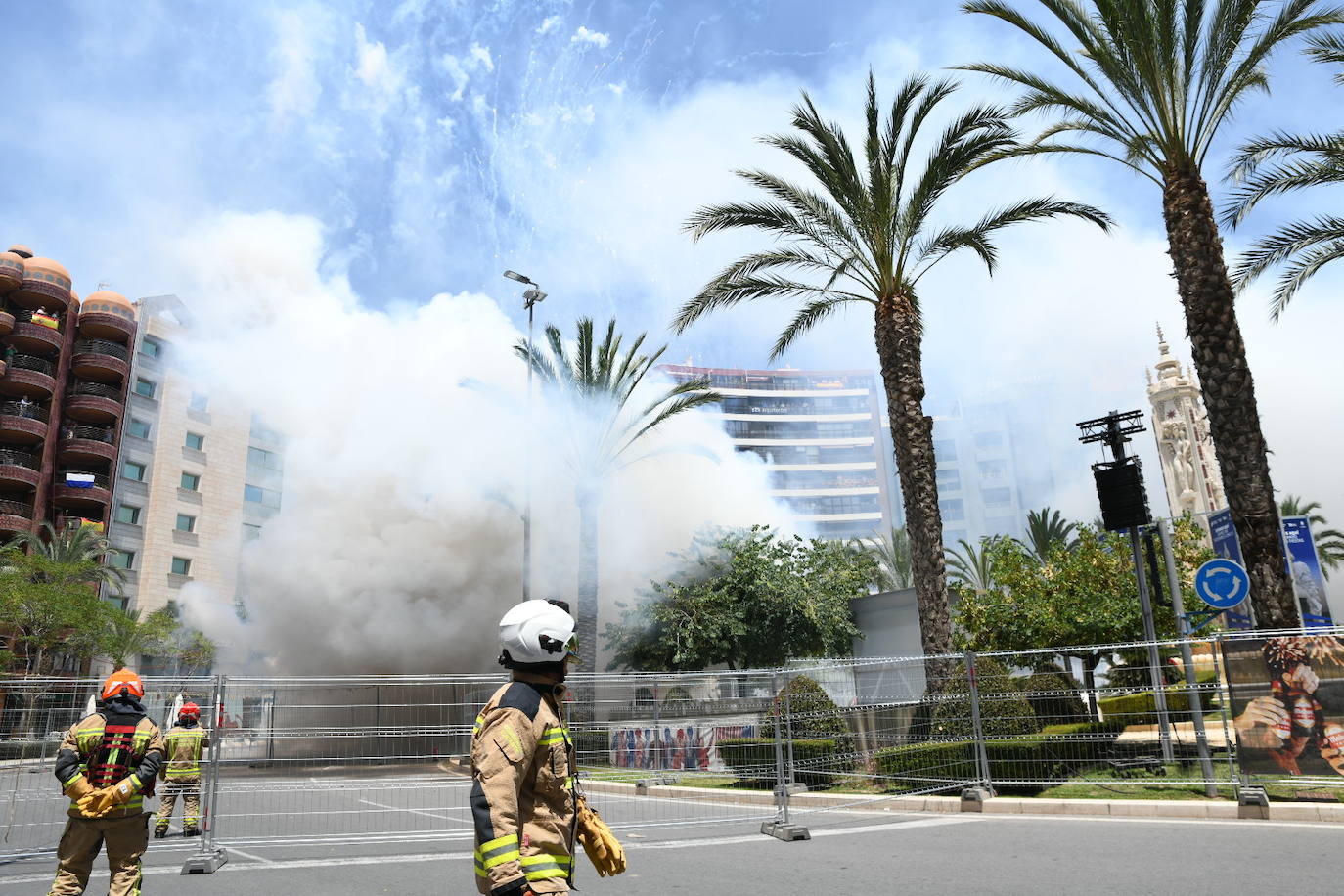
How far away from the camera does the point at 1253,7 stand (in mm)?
10906

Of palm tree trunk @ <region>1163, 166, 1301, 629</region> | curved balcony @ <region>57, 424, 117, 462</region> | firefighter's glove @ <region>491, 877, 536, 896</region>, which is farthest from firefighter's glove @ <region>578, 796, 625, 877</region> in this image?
curved balcony @ <region>57, 424, 117, 462</region>

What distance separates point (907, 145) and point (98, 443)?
1683 inches

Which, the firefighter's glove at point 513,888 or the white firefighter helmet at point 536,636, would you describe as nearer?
the firefighter's glove at point 513,888

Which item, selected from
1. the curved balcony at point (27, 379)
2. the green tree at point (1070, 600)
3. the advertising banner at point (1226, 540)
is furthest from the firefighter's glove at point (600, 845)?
the curved balcony at point (27, 379)

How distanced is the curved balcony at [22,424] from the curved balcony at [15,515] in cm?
286

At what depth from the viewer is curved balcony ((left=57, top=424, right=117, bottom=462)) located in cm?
4278

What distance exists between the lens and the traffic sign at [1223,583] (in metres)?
9.52

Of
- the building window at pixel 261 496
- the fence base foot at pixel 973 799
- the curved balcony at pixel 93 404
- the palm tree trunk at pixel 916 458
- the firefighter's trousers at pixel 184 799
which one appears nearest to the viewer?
the firefighter's trousers at pixel 184 799

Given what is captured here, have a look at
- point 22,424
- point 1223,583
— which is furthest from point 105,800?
point 22,424

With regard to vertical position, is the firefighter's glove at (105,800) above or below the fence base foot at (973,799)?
above

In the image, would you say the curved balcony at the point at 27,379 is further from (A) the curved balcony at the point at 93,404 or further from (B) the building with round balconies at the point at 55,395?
(A) the curved balcony at the point at 93,404

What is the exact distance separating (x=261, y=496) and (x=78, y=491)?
32.6ft

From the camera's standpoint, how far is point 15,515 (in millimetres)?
39594

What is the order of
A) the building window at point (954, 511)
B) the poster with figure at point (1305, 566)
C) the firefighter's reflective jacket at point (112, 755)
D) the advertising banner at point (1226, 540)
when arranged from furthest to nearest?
the building window at point (954, 511), the poster with figure at point (1305, 566), the advertising banner at point (1226, 540), the firefighter's reflective jacket at point (112, 755)
